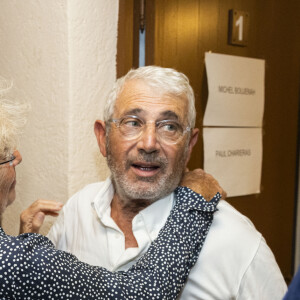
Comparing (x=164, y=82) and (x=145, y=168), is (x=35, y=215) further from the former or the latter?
(x=164, y=82)

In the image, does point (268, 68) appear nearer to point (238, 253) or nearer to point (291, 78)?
point (291, 78)

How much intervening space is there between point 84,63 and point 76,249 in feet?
2.29

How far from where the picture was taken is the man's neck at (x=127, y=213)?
3.79 feet

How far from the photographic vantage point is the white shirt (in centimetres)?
94

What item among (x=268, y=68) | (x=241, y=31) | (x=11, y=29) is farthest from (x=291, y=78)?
(x=11, y=29)

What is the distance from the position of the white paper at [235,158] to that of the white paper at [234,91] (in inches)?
1.8

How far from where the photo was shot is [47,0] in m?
1.40

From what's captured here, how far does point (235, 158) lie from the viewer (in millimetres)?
1757

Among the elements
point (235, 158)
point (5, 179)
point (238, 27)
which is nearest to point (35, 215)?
point (5, 179)

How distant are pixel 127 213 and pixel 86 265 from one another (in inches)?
14.9

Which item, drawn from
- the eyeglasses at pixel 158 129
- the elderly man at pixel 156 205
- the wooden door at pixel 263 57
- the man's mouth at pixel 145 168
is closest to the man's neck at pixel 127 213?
the elderly man at pixel 156 205

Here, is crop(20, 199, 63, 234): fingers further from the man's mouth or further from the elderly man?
the man's mouth

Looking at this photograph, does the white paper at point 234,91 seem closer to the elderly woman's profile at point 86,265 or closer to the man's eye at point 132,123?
the man's eye at point 132,123

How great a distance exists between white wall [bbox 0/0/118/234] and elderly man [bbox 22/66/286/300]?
0.80ft
